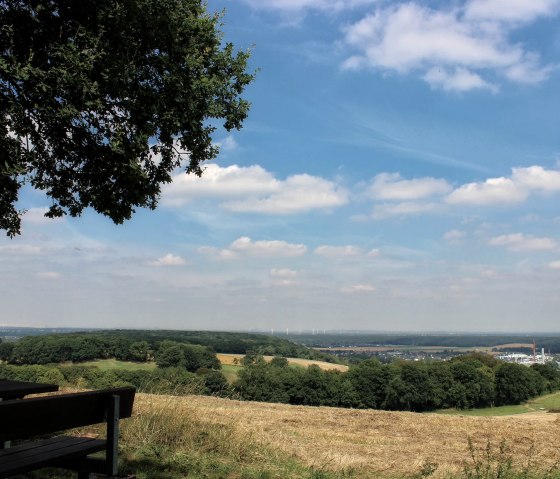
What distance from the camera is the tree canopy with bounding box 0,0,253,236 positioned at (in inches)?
308

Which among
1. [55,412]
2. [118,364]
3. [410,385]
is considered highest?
[55,412]

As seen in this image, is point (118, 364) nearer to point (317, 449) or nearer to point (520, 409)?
point (520, 409)

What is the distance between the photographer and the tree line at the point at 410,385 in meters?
54.5

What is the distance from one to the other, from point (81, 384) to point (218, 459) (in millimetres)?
8740

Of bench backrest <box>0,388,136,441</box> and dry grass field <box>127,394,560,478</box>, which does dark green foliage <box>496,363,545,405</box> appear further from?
bench backrest <box>0,388,136,441</box>

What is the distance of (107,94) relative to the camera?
838cm

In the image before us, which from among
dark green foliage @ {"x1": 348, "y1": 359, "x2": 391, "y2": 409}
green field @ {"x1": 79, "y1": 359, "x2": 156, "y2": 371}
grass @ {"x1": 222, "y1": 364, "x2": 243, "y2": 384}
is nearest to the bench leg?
grass @ {"x1": 222, "y1": 364, "x2": 243, "y2": 384}

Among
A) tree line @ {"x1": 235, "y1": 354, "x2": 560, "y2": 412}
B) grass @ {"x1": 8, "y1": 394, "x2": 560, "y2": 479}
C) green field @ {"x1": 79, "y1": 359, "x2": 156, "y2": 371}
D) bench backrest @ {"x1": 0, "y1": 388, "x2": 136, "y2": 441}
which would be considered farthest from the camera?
tree line @ {"x1": 235, "y1": 354, "x2": 560, "y2": 412}

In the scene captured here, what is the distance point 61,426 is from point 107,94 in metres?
6.09

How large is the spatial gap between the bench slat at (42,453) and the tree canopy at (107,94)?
4.67m

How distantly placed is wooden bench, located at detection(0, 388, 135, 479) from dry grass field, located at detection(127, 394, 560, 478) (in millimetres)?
3573

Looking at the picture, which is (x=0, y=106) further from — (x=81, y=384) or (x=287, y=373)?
(x=287, y=373)

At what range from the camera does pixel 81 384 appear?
14461mm

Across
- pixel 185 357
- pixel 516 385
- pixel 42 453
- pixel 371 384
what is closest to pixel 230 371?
pixel 185 357
